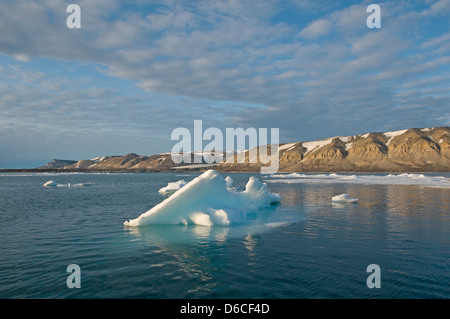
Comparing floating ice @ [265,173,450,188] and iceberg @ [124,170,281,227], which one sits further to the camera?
floating ice @ [265,173,450,188]

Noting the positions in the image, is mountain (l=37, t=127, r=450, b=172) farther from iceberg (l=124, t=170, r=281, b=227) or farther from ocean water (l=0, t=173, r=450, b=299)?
iceberg (l=124, t=170, r=281, b=227)

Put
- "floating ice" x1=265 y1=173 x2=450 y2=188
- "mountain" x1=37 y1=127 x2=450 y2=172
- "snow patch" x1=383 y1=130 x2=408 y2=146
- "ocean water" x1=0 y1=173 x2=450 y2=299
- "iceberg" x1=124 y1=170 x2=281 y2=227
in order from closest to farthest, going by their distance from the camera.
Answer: "ocean water" x1=0 y1=173 x2=450 y2=299, "iceberg" x1=124 y1=170 x2=281 y2=227, "floating ice" x1=265 y1=173 x2=450 y2=188, "mountain" x1=37 y1=127 x2=450 y2=172, "snow patch" x1=383 y1=130 x2=408 y2=146

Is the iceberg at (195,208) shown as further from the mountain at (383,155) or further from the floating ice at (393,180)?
the mountain at (383,155)

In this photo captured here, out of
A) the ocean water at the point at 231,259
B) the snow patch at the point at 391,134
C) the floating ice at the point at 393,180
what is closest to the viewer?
the ocean water at the point at 231,259

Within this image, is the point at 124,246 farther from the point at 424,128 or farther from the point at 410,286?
the point at 424,128

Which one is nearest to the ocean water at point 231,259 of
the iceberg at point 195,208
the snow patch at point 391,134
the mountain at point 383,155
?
the iceberg at point 195,208

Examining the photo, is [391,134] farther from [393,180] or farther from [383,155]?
[393,180]

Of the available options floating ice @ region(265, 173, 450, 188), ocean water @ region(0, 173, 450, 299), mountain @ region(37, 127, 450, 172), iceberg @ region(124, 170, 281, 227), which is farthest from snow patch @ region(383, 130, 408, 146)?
iceberg @ region(124, 170, 281, 227)

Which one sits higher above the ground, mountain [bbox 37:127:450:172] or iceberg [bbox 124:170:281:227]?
mountain [bbox 37:127:450:172]

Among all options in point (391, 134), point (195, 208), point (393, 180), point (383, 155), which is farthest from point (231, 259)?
point (391, 134)

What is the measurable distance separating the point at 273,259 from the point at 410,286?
3.92 m

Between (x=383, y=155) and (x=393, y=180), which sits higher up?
(x=383, y=155)

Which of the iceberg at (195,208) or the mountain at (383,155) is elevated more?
the mountain at (383,155)

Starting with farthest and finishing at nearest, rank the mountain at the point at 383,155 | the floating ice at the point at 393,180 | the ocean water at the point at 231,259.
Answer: the mountain at the point at 383,155
the floating ice at the point at 393,180
the ocean water at the point at 231,259
